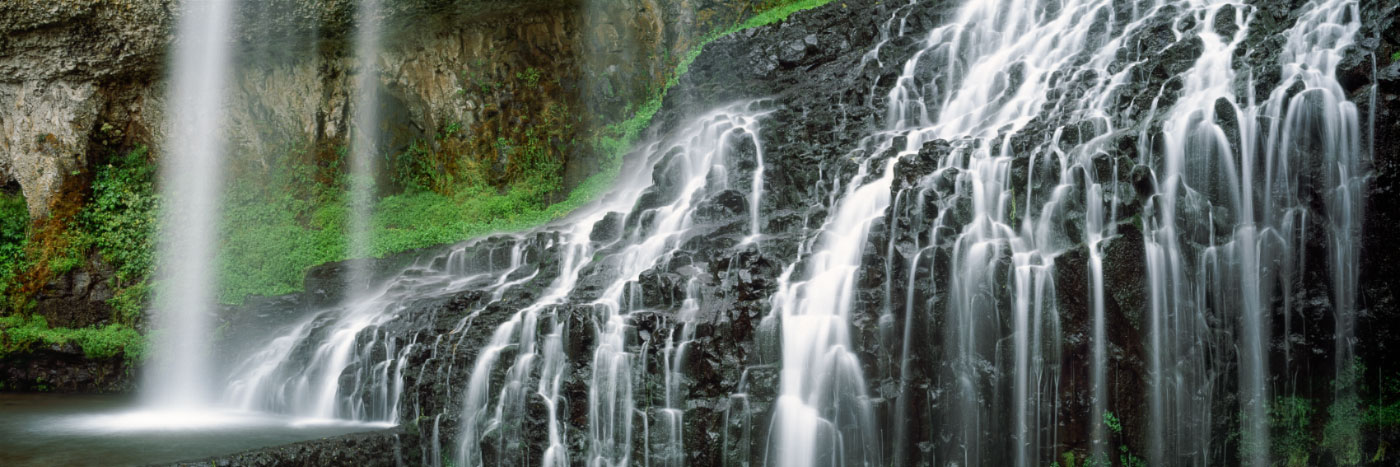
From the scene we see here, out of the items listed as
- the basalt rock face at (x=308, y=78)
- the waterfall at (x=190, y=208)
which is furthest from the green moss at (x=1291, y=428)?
the waterfall at (x=190, y=208)

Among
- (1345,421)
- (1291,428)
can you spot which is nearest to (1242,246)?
(1291,428)

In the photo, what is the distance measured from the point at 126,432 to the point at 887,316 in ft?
28.5

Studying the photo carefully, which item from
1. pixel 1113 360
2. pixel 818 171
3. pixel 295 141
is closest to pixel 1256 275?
pixel 1113 360

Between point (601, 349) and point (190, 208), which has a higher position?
point (190, 208)

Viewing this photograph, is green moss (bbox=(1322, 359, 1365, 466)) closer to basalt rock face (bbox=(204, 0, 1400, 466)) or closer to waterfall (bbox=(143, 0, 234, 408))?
basalt rock face (bbox=(204, 0, 1400, 466))

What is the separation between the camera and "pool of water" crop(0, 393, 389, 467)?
29.1 feet

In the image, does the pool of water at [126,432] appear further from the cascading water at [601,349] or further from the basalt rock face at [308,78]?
the basalt rock face at [308,78]

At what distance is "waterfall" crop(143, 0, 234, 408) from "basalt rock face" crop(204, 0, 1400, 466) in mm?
3768

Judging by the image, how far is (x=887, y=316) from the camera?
365 inches

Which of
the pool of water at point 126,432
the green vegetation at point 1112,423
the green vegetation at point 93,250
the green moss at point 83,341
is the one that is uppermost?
the green vegetation at point 93,250

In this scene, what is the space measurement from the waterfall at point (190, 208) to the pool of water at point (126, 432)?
98cm

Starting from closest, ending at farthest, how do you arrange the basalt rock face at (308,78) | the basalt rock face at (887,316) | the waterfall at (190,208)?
the basalt rock face at (887,316), the waterfall at (190,208), the basalt rock face at (308,78)

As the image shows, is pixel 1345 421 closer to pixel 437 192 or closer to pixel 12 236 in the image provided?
pixel 437 192

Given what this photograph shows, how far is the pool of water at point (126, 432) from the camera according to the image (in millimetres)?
8867
